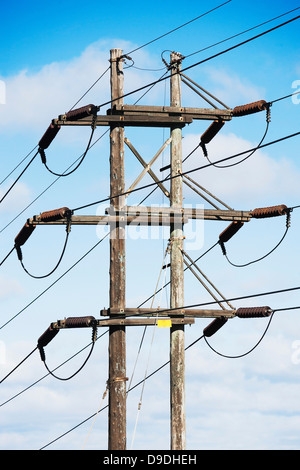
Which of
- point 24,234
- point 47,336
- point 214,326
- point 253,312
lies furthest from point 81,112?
point 253,312

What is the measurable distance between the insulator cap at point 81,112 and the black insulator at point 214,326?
4.77 metres

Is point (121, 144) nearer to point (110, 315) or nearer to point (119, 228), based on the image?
point (119, 228)

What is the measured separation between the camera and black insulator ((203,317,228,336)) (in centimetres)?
2323

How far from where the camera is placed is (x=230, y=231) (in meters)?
24.3

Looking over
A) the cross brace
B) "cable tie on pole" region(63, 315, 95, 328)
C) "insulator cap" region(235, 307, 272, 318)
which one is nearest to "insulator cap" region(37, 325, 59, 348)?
"cable tie on pole" region(63, 315, 95, 328)

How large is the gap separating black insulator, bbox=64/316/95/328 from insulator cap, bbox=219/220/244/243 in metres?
3.65

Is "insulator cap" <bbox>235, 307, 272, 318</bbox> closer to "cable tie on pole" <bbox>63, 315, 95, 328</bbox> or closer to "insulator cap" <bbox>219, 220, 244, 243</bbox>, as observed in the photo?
"insulator cap" <bbox>219, 220, 244, 243</bbox>

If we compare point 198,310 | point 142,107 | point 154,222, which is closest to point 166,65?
point 142,107

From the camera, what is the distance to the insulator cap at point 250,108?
23141 millimetres

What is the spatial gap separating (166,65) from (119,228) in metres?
3.57

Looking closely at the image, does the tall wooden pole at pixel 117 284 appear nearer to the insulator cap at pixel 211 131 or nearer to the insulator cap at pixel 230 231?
the insulator cap at pixel 211 131

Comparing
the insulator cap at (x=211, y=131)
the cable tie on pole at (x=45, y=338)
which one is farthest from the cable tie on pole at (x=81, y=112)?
the cable tie on pole at (x=45, y=338)

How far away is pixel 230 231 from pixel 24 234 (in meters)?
4.27

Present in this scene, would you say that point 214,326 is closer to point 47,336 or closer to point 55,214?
point 47,336
